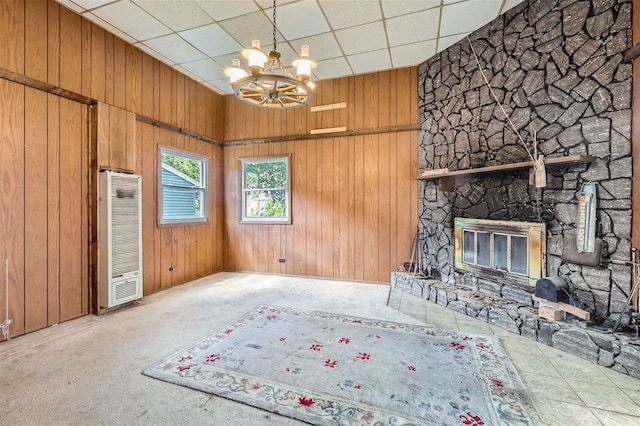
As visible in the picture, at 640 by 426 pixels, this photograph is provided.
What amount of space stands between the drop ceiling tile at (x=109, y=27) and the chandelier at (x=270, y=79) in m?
1.93

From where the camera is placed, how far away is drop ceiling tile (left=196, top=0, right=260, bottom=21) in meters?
3.00

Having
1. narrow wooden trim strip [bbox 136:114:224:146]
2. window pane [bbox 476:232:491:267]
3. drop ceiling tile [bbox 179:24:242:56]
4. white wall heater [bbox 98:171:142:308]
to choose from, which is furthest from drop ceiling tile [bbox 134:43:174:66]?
window pane [bbox 476:232:491:267]

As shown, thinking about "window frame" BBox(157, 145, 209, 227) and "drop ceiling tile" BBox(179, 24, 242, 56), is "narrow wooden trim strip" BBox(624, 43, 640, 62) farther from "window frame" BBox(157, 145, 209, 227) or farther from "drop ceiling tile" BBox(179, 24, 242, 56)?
"window frame" BBox(157, 145, 209, 227)

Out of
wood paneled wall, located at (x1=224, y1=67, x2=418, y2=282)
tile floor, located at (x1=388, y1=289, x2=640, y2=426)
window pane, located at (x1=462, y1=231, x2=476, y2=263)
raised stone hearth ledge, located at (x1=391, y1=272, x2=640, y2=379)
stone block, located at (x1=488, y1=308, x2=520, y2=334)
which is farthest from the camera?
wood paneled wall, located at (x1=224, y1=67, x2=418, y2=282)

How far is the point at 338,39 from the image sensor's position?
3.67 meters

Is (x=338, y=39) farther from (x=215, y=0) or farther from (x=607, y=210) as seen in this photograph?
(x=607, y=210)

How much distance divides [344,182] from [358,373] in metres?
3.19

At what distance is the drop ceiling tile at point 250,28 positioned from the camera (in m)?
3.25

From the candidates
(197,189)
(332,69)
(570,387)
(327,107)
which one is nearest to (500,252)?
(570,387)

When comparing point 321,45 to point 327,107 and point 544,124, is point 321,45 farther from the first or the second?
point 544,124

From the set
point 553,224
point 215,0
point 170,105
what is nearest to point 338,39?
point 215,0

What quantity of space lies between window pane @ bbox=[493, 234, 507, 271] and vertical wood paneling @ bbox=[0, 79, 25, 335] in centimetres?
482

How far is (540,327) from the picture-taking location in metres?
2.55

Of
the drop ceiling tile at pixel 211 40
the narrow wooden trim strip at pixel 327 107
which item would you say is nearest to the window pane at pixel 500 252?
the narrow wooden trim strip at pixel 327 107
